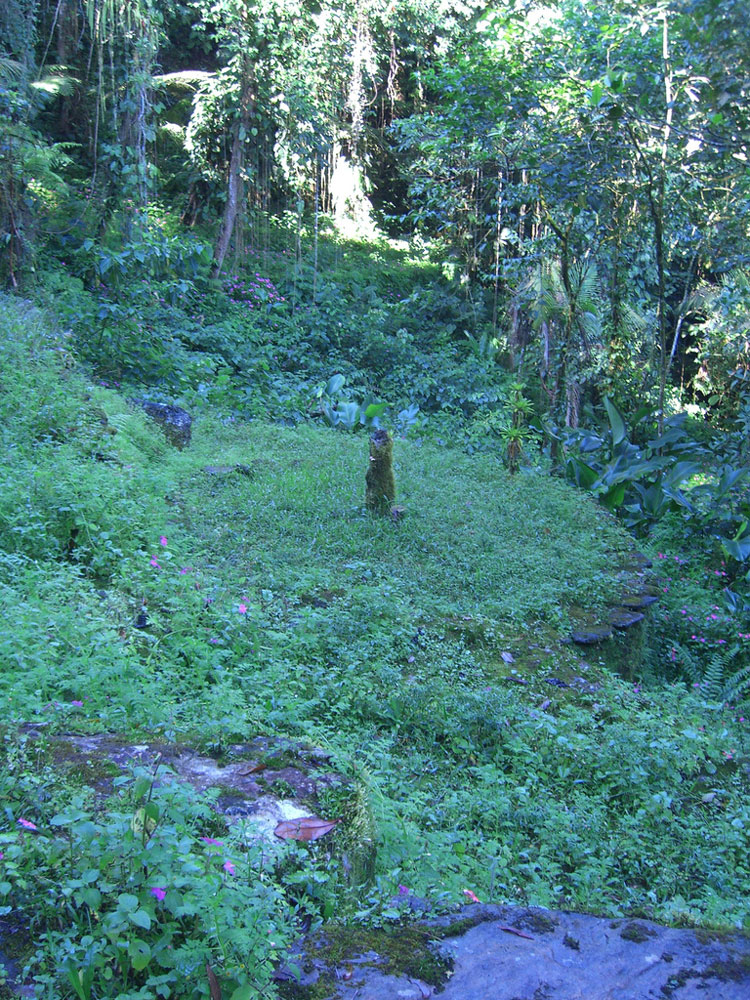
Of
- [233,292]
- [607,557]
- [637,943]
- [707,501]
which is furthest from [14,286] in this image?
[637,943]

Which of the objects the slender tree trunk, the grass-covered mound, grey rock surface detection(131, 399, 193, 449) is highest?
the slender tree trunk

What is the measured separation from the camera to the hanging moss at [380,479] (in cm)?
702

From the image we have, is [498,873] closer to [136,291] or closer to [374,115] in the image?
[136,291]

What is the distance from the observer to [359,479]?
8148 mm

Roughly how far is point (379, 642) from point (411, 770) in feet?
3.83

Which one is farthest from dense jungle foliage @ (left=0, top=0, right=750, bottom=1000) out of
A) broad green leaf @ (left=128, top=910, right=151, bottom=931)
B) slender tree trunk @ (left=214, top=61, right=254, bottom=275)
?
slender tree trunk @ (left=214, top=61, right=254, bottom=275)

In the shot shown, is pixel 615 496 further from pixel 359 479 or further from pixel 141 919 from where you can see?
pixel 141 919

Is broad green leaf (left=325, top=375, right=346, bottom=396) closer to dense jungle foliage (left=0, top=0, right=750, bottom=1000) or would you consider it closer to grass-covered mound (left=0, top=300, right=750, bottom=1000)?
dense jungle foliage (left=0, top=0, right=750, bottom=1000)

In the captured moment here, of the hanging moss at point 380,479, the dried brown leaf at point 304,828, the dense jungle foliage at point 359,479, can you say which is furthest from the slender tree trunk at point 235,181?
the dried brown leaf at point 304,828

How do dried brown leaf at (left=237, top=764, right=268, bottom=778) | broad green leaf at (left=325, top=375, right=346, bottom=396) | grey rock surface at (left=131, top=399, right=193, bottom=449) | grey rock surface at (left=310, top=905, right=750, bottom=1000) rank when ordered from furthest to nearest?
broad green leaf at (left=325, top=375, right=346, bottom=396)
grey rock surface at (left=131, top=399, right=193, bottom=449)
dried brown leaf at (left=237, top=764, right=268, bottom=778)
grey rock surface at (left=310, top=905, right=750, bottom=1000)

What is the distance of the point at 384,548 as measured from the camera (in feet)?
21.4

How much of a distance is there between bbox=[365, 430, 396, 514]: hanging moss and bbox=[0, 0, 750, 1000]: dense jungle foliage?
0.31m

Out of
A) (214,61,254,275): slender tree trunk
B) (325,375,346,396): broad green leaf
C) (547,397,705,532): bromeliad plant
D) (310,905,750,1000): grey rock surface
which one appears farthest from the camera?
(214,61,254,275): slender tree trunk

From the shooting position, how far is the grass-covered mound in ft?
6.12
